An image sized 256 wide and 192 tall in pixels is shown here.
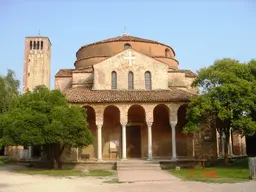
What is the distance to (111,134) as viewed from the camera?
2453 cm

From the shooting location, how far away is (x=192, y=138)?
24328 millimetres

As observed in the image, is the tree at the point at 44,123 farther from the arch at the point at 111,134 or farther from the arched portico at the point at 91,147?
the arch at the point at 111,134

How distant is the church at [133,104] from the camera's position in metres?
22.0

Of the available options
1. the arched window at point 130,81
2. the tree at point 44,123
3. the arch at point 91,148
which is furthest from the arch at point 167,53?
the tree at point 44,123

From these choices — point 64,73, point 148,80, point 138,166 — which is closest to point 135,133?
point 148,80

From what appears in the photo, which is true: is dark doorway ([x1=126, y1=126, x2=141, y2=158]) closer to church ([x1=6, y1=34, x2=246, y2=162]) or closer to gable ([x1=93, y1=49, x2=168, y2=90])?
church ([x1=6, y1=34, x2=246, y2=162])

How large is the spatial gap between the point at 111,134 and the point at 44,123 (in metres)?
7.69

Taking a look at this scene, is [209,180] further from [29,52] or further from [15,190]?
[29,52]

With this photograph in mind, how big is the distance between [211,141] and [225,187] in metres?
11.4

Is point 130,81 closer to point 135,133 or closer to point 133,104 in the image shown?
point 133,104

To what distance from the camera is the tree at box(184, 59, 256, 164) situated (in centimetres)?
1800

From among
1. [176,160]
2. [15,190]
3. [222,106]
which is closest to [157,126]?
[176,160]

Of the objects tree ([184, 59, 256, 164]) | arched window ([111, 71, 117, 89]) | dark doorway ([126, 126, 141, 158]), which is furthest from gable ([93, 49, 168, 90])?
tree ([184, 59, 256, 164])

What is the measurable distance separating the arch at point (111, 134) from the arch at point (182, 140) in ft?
15.6
